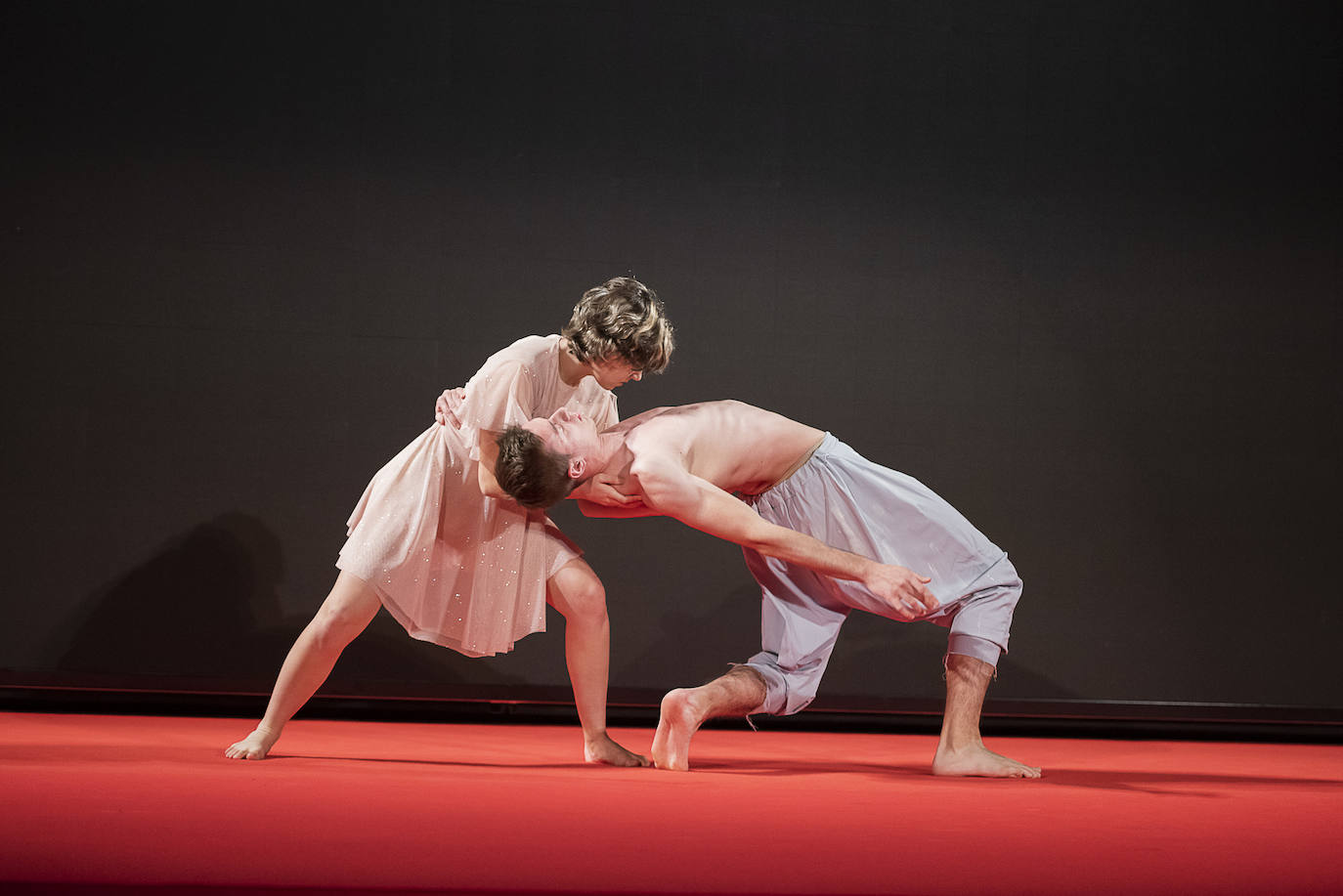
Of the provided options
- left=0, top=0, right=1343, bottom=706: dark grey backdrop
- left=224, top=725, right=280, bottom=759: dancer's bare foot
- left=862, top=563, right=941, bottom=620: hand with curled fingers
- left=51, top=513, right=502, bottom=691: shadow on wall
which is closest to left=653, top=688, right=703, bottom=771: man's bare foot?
left=862, top=563, right=941, bottom=620: hand with curled fingers

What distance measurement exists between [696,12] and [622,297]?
1786mm

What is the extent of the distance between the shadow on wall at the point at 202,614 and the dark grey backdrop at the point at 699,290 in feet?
0.04

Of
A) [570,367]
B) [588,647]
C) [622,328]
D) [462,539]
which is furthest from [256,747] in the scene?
[622,328]

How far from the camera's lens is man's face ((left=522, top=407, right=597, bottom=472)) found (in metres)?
2.24

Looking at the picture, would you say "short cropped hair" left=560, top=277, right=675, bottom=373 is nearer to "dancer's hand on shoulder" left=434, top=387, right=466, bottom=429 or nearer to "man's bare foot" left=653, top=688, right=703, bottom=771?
"dancer's hand on shoulder" left=434, top=387, right=466, bottom=429

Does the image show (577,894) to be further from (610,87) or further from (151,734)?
(610,87)

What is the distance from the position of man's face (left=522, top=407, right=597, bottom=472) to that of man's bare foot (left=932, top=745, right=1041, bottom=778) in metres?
0.96

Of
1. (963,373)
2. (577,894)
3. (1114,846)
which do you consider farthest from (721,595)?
(577,894)

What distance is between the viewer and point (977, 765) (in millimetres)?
2324

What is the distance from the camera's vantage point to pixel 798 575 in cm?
260

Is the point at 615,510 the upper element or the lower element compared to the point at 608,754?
upper

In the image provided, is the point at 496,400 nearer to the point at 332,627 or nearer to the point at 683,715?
the point at 332,627

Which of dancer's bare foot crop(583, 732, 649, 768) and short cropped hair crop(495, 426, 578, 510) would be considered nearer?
short cropped hair crop(495, 426, 578, 510)

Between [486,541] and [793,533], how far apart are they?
0.67 meters
